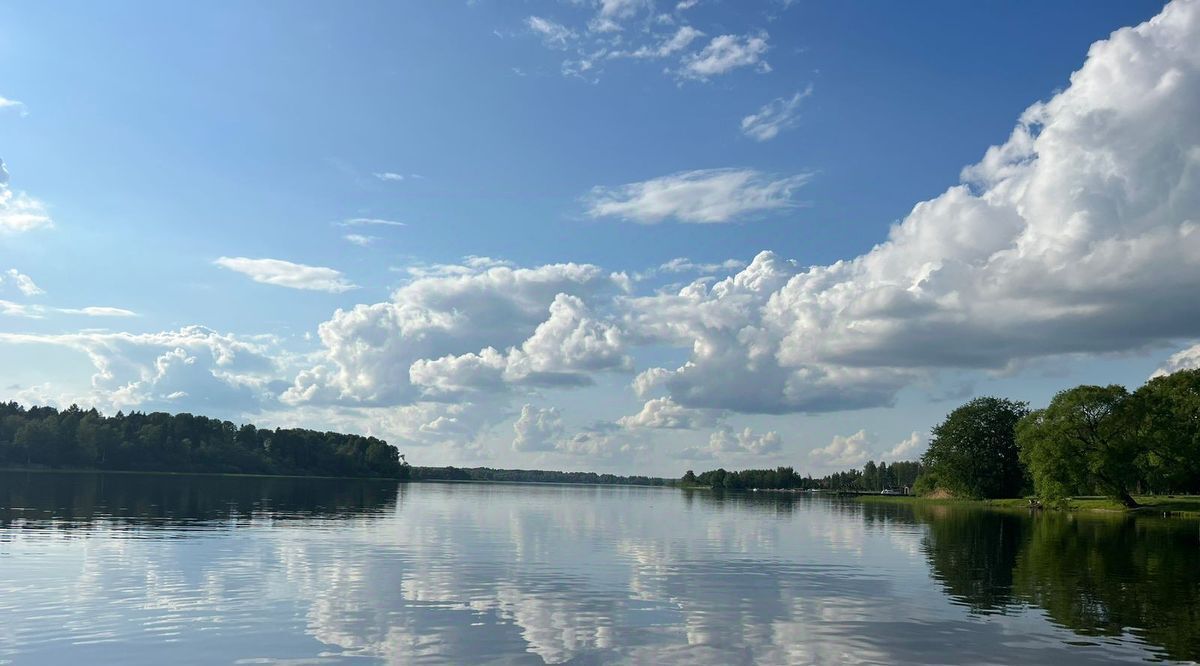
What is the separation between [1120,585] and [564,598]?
29.3 metres

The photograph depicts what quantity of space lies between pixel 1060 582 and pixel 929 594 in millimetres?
9686

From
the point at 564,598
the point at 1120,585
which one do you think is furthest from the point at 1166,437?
A: the point at 564,598

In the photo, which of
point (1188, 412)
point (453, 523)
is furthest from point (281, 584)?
point (1188, 412)

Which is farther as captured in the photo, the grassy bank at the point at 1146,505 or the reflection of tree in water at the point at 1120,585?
the grassy bank at the point at 1146,505

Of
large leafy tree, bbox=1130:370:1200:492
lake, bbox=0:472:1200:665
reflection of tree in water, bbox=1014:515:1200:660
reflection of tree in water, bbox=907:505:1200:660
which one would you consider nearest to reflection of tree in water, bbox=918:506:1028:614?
reflection of tree in water, bbox=907:505:1200:660

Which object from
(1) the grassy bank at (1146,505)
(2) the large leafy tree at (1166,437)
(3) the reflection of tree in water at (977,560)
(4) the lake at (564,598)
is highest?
(2) the large leafy tree at (1166,437)

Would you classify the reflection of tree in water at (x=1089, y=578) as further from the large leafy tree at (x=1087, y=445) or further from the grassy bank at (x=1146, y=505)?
the large leafy tree at (x=1087, y=445)

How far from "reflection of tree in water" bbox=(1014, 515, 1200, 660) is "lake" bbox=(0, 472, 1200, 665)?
178mm

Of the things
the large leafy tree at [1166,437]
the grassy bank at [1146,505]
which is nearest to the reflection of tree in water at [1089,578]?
the grassy bank at [1146,505]

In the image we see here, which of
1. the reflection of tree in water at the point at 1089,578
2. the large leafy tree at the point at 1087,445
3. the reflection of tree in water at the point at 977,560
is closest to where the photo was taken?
the reflection of tree in water at the point at 1089,578

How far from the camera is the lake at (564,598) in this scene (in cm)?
2783

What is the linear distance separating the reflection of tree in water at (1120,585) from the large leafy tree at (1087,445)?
60.6m

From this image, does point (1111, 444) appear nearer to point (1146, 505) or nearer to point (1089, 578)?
point (1146, 505)

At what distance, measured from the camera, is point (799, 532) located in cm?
8625
